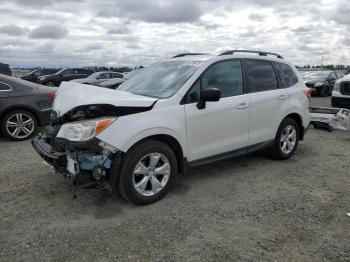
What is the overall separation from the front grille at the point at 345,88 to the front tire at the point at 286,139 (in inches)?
223

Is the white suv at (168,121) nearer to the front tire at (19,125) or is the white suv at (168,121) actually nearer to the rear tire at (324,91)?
the front tire at (19,125)

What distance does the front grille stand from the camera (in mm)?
11273

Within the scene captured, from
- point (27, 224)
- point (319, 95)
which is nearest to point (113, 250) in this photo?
point (27, 224)

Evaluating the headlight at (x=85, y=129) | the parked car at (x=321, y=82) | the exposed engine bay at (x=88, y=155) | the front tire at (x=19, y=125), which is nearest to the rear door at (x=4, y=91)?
the front tire at (x=19, y=125)

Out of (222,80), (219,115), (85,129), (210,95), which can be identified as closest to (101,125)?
(85,129)

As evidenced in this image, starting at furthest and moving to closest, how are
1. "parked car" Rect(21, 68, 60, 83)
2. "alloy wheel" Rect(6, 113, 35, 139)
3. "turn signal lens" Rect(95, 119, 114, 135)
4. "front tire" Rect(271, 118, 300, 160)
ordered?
"parked car" Rect(21, 68, 60, 83) < "alloy wheel" Rect(6, 113, 35, 139) < "front tire" Rect(271, 118, 300, 160) < "turn signal lens" Rect(95, 119, 114, 135)

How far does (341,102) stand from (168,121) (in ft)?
28.6

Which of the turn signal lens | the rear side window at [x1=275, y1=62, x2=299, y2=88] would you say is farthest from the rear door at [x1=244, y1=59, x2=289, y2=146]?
the turn signal lens

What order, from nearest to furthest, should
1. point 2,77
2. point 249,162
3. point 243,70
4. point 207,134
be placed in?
point 207,134 → point 243,70 → point 249,162 → point 2,77

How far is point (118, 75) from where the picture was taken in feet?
78.2

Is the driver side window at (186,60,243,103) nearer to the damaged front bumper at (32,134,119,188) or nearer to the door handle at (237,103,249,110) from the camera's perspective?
the door handle at (237,103,249,110)

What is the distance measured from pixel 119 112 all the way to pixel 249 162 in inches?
Answer: 118

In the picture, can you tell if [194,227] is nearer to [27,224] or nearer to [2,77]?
[27,224]

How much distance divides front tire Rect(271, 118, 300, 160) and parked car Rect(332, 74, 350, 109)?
5635 millimetres
